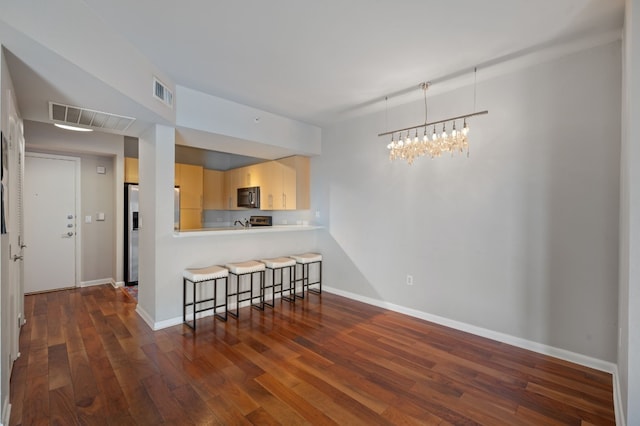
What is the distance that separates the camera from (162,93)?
10.1 ft

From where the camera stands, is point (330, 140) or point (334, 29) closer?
point (334, 29)

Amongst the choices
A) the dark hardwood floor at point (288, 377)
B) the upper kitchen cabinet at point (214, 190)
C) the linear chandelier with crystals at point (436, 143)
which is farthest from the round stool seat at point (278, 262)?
the upper kitchen cabinet at point (214, 190)

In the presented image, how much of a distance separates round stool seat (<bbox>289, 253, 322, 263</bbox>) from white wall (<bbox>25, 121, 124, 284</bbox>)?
9.91ft

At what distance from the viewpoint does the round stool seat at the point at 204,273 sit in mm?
3454

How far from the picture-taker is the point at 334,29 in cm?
234

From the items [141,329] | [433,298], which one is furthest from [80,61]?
[433,298]

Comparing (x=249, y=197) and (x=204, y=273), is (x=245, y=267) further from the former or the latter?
(x=249, y=197)

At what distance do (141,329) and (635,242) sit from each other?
422 centimetres

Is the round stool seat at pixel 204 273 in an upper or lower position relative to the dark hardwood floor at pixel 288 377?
upper

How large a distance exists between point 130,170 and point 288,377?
4.60 meters

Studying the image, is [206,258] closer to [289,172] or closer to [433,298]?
[289,172]

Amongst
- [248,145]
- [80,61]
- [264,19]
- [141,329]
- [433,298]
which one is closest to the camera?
[80,61]

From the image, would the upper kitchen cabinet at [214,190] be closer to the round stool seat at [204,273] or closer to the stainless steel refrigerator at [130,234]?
the stainless steel refrigerator at [130,234]

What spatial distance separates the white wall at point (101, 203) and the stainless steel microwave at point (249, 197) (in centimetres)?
204
